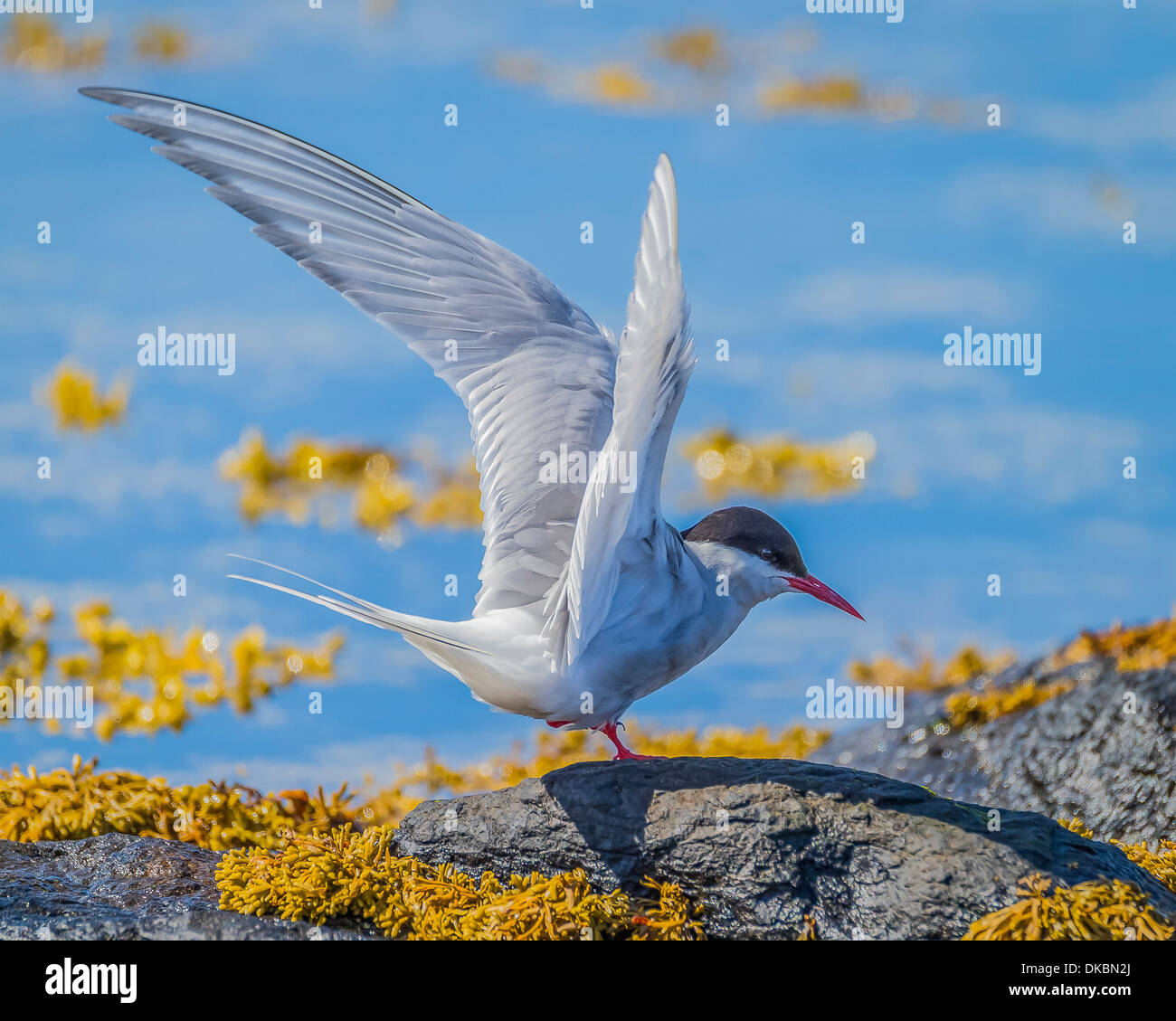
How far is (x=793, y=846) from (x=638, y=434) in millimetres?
1592

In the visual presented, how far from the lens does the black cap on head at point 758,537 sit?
443 centimetres

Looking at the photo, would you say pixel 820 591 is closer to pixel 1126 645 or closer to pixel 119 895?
pixel 119 895

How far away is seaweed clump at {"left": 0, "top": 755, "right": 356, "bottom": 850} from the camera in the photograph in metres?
5.32

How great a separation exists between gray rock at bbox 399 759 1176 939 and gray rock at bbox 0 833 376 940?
909 millimetres

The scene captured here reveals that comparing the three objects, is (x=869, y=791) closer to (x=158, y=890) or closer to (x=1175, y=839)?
(x=1175, y=839)

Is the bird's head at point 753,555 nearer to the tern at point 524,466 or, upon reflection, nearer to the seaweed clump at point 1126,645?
the tern at point 524,466

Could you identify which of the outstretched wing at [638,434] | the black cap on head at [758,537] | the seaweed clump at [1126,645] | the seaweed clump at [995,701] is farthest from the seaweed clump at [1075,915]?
the seaweed clump at [1126,645]

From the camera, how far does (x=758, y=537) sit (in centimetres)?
443

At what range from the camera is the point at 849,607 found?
454cm

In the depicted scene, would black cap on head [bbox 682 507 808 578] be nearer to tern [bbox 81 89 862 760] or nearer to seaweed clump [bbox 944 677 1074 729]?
tern [bbox 81 89 862 760]

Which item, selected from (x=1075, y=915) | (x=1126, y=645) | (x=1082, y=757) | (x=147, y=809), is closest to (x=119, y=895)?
(x=147, y=809)

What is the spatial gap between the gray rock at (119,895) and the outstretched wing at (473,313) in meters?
1.43
